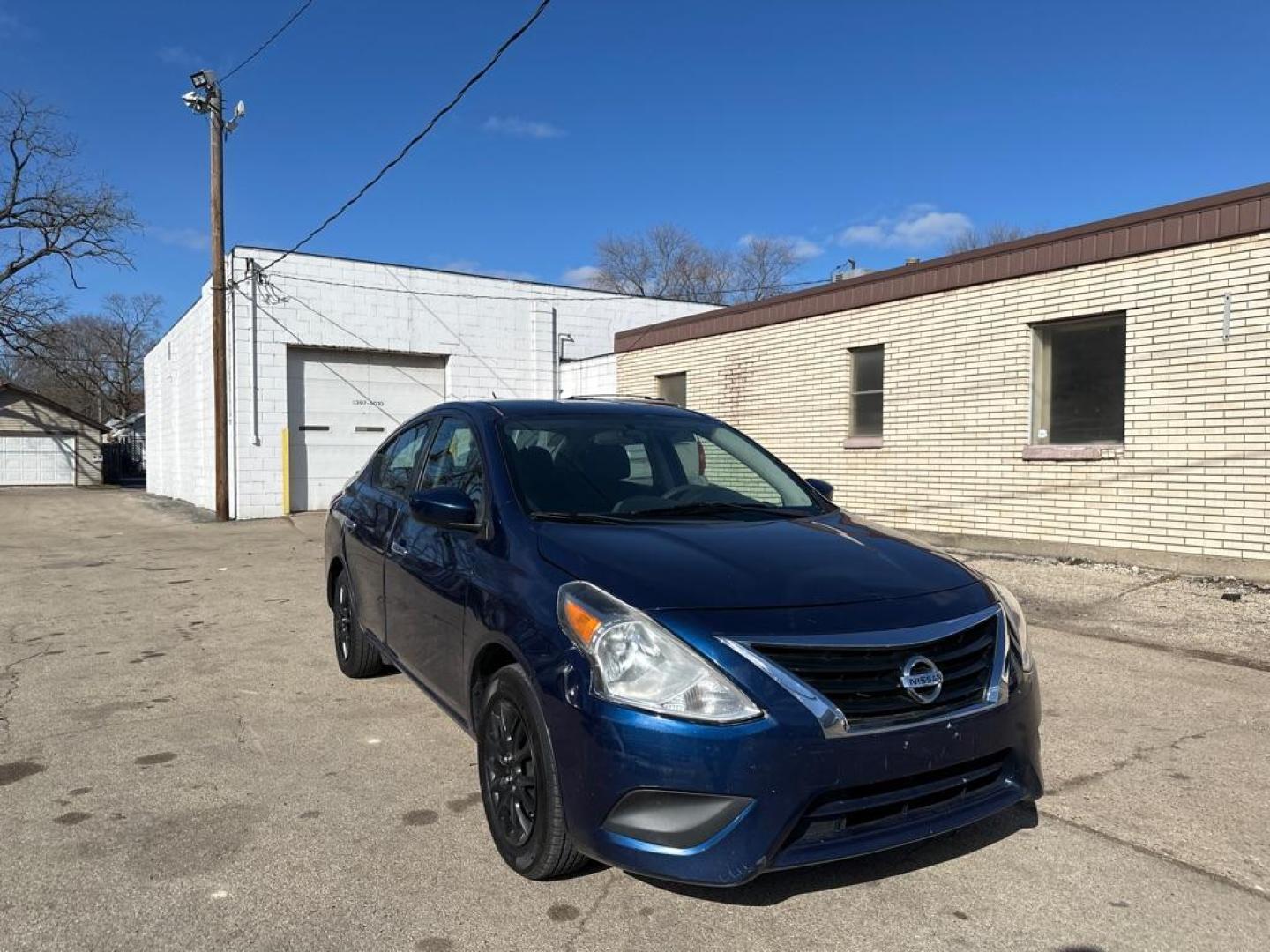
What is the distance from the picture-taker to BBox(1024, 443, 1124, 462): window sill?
908cm

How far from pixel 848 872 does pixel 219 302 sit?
16967 mm

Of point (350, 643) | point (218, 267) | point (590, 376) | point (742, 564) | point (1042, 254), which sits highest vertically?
point (218, 267)

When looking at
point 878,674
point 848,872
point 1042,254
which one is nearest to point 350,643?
point 848,872

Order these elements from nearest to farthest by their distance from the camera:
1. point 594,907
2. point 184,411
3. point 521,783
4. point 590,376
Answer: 1. point 594,907
2. point 521,783
3. point 590,376
4. point 184,411

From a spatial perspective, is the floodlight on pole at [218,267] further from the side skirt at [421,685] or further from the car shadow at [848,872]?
the car shadow at [848,872]

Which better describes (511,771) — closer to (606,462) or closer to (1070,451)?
(606,462)

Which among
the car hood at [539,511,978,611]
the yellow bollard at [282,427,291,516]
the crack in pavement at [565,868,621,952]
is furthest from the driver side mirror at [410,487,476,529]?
the yellow bollard at [282,427,291,516]

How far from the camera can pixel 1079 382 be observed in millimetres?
9594

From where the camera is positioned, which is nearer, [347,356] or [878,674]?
[878,674]

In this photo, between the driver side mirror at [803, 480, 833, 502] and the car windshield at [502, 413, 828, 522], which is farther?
the driver side mirror at [803, 480, 833, 502]

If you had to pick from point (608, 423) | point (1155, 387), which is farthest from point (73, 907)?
point (1155, 387)

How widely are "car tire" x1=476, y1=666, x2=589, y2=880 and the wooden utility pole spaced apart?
15.8 m

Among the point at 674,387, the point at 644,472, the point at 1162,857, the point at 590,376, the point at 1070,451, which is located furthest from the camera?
the point at 590,376

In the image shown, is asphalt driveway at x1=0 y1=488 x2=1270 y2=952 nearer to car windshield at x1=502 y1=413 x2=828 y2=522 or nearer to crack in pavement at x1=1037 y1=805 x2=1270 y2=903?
crack in pavement at x1=1037 y1=805 x2=1270 y2=903
